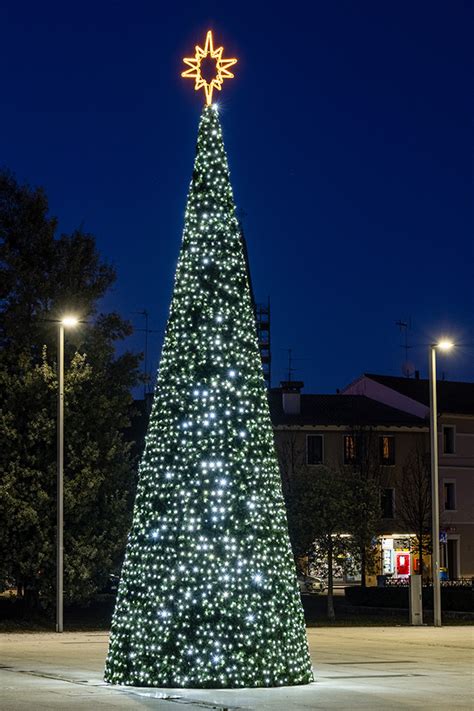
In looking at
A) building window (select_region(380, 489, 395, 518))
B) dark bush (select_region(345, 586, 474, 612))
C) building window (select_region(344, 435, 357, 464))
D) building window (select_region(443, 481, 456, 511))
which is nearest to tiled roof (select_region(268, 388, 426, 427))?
building window (select_region(344, 435, 357, 464))

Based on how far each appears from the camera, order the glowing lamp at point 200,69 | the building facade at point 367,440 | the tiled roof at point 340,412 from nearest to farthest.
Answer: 1. the glowing lamp at point 200,69
2. the building facade at point 367,440
3. the tiled roof at point 340,412

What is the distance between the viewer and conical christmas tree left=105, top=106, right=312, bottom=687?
16234mm

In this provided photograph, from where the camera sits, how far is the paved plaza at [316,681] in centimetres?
1550

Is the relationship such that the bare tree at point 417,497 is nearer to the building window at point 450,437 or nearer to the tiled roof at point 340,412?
the building window at point 450,437

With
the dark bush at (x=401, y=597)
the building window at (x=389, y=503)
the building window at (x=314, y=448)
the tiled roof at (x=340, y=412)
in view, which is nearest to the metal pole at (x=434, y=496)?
the dark bush at (x=401, y=597)

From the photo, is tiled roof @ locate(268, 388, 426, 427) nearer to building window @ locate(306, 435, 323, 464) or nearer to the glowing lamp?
building window @ locate(306, 435, 323, 464)

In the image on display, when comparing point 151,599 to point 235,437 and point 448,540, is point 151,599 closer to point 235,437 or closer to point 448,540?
point 235,437

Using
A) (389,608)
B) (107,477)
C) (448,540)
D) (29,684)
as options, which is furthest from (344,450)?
(29,684)

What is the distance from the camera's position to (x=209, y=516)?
16.6 meters

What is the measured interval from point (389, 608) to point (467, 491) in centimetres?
2962

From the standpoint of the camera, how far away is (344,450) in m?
70.2

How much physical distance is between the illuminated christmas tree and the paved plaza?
1.42ft

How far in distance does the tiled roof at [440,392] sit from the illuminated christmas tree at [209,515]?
184 ft

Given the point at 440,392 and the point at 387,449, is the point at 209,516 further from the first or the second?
the point at 440,392
